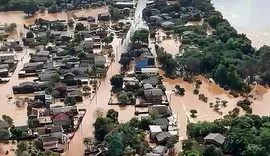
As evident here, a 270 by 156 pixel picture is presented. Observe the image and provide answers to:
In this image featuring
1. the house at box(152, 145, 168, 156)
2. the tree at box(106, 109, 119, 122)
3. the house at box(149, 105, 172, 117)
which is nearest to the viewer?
the house at box(152, 145, 168, 156)

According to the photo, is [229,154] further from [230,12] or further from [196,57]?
[230,12]

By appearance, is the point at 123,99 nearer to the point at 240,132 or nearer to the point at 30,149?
the point at 30,149

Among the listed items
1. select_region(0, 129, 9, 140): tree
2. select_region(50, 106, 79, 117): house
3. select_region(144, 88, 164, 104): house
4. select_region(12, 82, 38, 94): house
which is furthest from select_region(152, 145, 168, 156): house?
select_region(12, 82, 38, 94): house

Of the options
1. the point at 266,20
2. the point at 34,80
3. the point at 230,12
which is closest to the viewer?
the point at 34,80

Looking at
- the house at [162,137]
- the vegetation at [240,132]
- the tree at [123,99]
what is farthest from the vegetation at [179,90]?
the house at [162,137]

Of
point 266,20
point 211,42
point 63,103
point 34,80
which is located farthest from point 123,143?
point 266,20

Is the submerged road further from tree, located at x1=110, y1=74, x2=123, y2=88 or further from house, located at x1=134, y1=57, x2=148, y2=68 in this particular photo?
house, located at x1=134, y1=57, x2=148, y2=68
